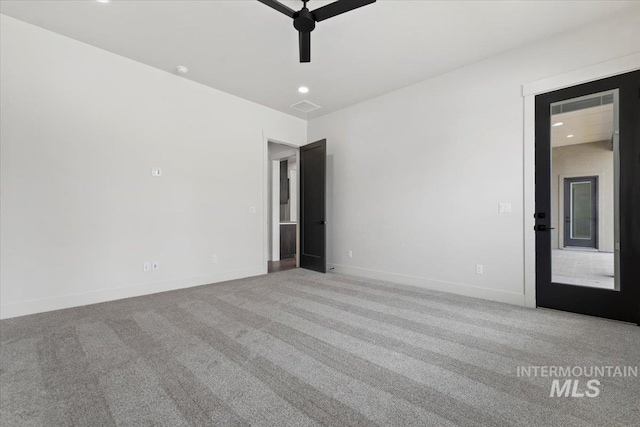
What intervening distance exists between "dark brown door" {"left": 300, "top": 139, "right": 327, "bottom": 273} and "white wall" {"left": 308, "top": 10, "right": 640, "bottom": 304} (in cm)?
35

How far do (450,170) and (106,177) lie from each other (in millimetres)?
4562

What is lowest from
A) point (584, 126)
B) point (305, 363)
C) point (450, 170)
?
point (305, 363)

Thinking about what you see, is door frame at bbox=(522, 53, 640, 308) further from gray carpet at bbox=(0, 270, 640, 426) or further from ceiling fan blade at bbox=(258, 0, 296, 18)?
ceiling fan blade at bbox=(258, 0, 296, 18)

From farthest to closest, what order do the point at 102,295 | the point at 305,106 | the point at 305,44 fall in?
the point at 305,106 < the point at 102,295 < the point at 305,44

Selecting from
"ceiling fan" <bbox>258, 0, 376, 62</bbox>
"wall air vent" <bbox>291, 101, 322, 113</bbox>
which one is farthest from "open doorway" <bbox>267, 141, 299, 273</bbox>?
"ceiling fan" <bbox>258, 0, 376, 62</bbox>

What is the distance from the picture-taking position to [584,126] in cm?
308

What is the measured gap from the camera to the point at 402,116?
14.5ft

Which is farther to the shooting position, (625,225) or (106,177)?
(106,177)

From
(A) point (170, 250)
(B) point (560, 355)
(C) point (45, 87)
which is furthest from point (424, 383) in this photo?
(C) point (45, 87)

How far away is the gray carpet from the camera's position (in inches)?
57.6

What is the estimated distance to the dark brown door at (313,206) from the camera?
519 cm

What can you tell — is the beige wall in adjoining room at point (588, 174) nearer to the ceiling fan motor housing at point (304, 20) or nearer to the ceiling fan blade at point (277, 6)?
the ceiling fan motor housing at point (304, 20)

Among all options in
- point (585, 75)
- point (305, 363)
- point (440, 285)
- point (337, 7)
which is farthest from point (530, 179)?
point (305, 363)

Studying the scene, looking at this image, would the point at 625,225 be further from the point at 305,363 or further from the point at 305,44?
the point at 305,44
